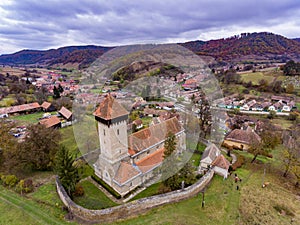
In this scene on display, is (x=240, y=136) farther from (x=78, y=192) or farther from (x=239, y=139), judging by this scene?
(x=78, y=192)

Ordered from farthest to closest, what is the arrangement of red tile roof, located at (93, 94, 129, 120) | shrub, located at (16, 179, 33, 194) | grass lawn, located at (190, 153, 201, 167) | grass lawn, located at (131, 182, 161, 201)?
1. grass lawn, located at (190, 153, 201, 167)
2. shrub, located at (16, 179, 33, 194)
3. grass lawn, located at (131, 182, 161, 201)
4. red tile roof, located at (93, 94, 129, 120)

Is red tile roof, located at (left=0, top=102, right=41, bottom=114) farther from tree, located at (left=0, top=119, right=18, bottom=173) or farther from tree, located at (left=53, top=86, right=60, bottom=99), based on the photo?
tree, located at (left=0, top=119, right=18, bottom=173)

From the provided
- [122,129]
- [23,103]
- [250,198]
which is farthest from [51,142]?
[23,103]

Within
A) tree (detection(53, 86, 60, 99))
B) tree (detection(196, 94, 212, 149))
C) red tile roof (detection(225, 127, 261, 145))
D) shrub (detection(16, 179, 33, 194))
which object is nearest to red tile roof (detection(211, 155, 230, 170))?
tree (detection(196, 94, 212, 149))

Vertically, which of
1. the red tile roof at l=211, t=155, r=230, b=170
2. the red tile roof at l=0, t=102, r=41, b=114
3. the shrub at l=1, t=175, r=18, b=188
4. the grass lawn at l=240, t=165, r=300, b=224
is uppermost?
the red tile roof at l=0, t=102, r=41, b=114

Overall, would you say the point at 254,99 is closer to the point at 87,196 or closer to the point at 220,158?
the point at 220,158

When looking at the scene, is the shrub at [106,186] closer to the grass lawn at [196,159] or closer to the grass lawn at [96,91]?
the grass lawn at [96,91]
